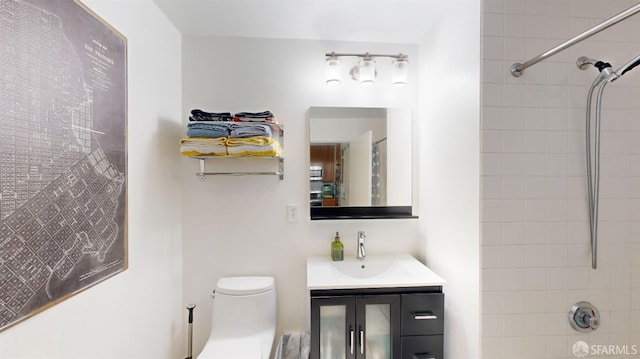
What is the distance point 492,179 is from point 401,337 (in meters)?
0.90

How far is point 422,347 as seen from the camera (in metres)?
1.34

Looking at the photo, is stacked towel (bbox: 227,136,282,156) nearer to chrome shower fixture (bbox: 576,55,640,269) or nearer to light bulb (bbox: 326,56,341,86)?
light bulb (bbox: 326,56,341,86)

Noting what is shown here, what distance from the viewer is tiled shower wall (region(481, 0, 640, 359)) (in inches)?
44.4

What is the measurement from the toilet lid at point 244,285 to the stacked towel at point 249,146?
2.62ft

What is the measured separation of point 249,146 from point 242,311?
976 mm

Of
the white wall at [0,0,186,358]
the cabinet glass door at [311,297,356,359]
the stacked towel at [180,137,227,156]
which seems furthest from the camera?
the stacked towel at [180,137,227,156]

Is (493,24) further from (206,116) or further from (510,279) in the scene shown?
(206,116)

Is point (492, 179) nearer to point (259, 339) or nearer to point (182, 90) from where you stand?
point (259, 339)

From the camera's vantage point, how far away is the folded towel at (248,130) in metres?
1.48

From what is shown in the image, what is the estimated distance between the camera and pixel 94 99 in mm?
984

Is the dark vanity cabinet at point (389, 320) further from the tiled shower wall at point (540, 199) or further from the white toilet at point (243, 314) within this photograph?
the white toilet at point (243, 314)

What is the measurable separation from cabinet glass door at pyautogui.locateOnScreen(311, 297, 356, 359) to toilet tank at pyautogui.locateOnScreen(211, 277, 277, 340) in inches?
14.4

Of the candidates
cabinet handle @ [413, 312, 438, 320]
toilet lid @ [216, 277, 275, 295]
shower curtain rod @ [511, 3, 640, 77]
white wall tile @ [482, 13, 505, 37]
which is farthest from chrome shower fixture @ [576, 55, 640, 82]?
toilet lid @ [216, 277, 275, 295]

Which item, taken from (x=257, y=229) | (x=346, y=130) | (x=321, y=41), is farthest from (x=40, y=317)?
(x=321, y=41)
